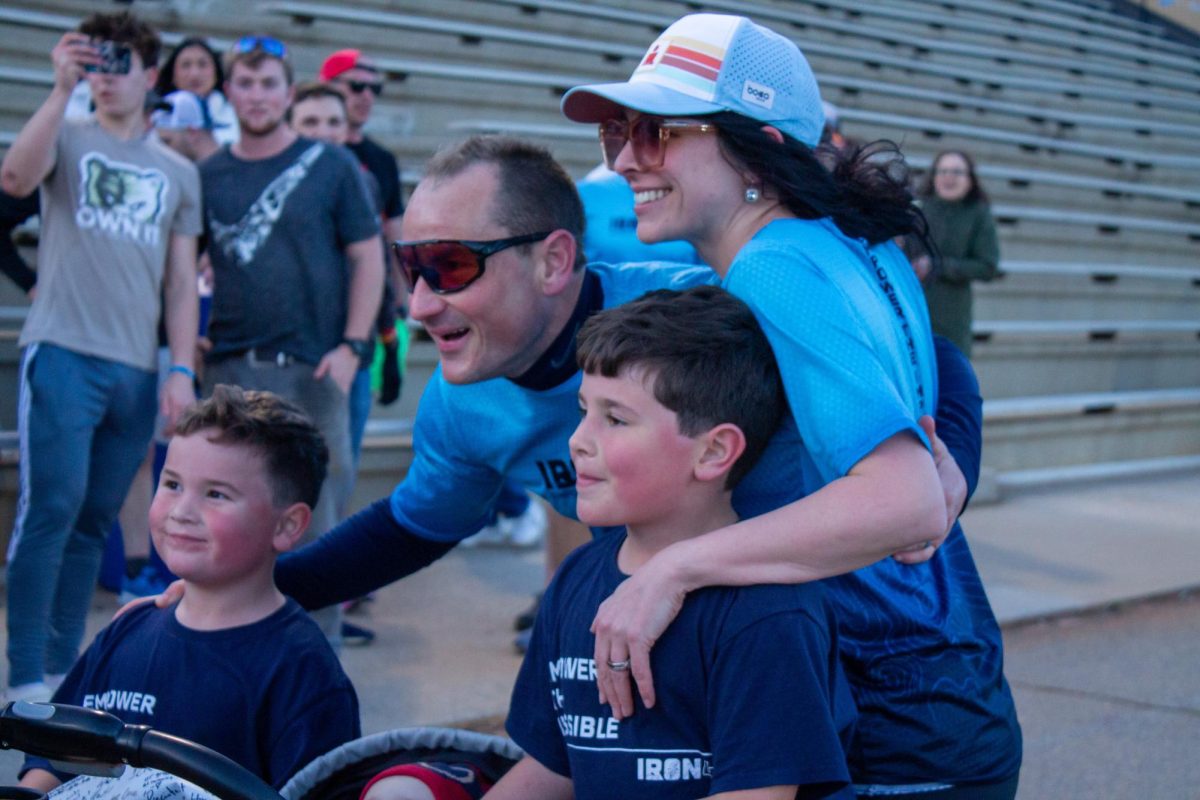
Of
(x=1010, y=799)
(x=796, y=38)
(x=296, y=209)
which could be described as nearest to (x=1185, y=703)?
(x=1010, y=799)

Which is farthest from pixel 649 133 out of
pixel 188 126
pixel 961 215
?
pixel 961 215

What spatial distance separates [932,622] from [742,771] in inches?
17.4

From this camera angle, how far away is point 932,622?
1947mm

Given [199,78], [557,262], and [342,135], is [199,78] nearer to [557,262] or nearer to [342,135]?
[342,135]

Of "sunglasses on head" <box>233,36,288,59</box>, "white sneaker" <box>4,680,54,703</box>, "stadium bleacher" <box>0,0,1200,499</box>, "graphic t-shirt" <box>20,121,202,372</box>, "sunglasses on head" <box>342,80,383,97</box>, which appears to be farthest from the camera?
"stadium bleacher" <box>0,0,1200,499</box>

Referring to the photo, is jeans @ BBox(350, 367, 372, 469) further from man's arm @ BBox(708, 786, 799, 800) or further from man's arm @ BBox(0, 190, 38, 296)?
man's arm @ BBox(708, 786, 799, 800)

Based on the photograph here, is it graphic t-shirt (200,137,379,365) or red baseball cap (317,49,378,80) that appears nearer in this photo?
graphic t-shirt (200,137,379,365)

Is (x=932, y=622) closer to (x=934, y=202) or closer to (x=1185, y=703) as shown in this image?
(x=1185, y=703)

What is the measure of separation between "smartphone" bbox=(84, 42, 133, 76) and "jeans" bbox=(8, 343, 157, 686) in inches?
34.5

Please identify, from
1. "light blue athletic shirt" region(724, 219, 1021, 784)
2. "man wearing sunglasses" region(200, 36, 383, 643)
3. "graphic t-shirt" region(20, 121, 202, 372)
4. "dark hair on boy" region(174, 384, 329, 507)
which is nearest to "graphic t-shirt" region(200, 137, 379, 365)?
"man wearing sunglasses" region(200, 36, 383, 643)

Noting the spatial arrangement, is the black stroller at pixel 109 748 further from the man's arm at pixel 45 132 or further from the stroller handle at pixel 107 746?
the man's arm at pixel 45 132

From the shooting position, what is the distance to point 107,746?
1461 mm

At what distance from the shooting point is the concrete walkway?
174 inches

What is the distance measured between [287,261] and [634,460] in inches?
121
